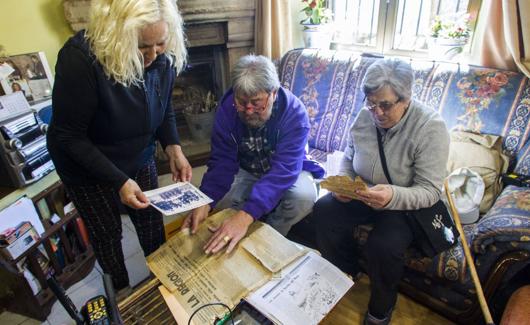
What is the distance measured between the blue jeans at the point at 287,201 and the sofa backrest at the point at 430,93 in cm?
59

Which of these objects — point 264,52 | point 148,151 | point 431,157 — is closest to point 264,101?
point 148,151

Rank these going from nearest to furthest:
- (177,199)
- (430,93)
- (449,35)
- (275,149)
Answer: (177,199), (275,149), (430,93), (449,35)

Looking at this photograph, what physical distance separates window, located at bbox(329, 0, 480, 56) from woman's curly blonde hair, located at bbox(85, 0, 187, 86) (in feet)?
5.86

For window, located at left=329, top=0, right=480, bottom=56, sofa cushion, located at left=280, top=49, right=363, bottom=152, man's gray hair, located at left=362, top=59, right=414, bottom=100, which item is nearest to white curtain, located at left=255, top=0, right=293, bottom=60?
sofa cushion, located at left=280, top=49, right=363, bottom=152

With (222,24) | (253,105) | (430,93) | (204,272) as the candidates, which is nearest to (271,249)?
(204,272)

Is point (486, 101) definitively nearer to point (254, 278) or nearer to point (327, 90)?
point (327, 90)

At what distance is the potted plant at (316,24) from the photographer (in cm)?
239

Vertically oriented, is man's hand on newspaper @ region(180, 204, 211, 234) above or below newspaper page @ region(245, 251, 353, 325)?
above

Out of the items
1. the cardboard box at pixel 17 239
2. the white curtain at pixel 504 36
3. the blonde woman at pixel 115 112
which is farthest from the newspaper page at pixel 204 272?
the white curtain at pixel 504 36

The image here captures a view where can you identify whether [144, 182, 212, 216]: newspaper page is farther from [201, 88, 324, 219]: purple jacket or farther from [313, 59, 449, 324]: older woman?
[313, 59, 449, 324]: older woman

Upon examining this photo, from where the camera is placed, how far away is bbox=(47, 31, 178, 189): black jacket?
97 centimetres

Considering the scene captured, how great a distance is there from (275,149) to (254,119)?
18cm

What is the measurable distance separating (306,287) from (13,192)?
1372mm

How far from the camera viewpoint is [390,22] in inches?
90.1
